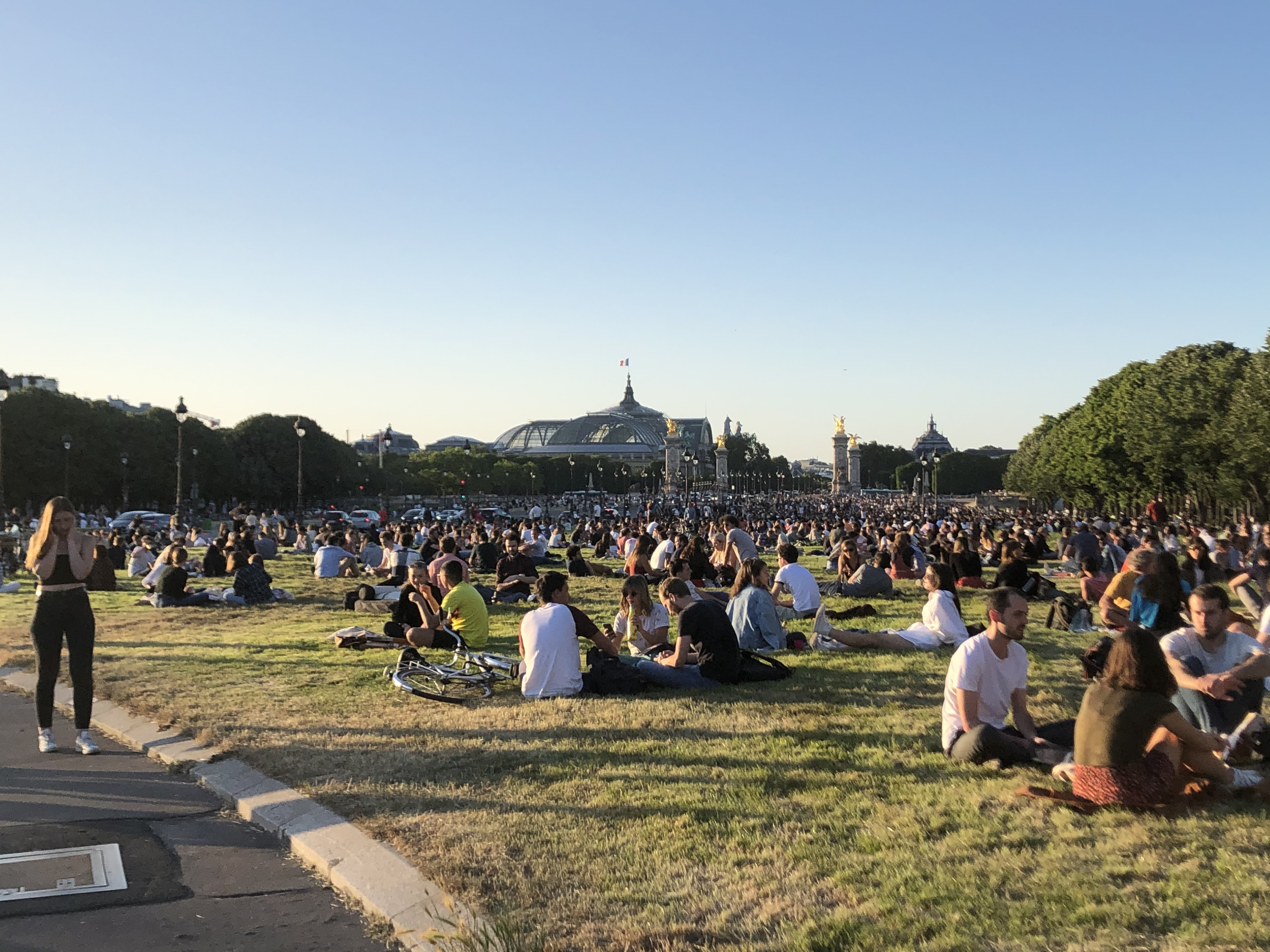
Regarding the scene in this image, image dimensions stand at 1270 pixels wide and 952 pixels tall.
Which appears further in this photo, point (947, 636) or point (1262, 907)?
point (947, 636)

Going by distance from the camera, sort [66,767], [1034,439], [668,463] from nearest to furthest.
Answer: [66,767] < [1034,439] < [668,463]

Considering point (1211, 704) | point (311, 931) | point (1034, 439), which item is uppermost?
point (1034, 439)

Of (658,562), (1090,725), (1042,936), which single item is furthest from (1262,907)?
(658,562)

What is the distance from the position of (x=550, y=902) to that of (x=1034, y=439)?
3947 inches

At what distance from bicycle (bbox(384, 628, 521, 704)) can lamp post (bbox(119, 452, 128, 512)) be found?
54950 mm

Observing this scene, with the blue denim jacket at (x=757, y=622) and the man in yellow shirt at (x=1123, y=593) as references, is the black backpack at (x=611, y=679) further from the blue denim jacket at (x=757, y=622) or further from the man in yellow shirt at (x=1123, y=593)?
the man in yellow shirt at (x=1123, y=593)

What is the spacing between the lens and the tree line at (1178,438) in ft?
120

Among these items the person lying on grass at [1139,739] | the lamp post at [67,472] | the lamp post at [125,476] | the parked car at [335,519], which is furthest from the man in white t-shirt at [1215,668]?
the lamp post at [125,476]

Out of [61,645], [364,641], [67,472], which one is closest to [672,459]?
[67,472]

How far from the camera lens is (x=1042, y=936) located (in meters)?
3.85

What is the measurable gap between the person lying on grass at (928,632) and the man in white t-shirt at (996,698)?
4.11 meters

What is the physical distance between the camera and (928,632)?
34.5ft

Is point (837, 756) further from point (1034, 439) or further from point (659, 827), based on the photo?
point (1034, 439)

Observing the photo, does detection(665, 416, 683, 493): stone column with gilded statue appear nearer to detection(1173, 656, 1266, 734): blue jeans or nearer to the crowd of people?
the crowd of people
